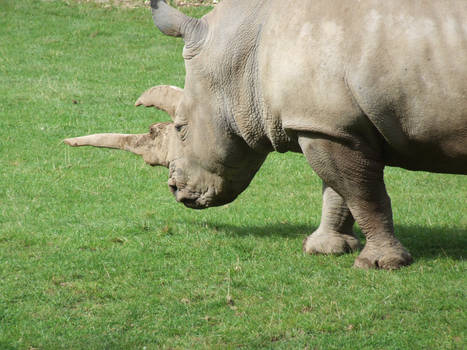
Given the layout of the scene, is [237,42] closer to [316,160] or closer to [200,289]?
[316,160]

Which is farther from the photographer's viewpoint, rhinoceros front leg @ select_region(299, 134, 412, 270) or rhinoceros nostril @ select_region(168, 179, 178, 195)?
rhinoceros nostril @ select_region(168, 179, 178, 195)

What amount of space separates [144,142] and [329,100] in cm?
230

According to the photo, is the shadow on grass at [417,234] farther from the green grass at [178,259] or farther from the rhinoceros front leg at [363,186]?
the rhinoceros front leg at [363,186]

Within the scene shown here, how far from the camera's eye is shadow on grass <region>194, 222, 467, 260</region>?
746 cm

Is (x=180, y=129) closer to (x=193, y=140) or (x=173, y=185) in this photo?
(x=193, y=140)

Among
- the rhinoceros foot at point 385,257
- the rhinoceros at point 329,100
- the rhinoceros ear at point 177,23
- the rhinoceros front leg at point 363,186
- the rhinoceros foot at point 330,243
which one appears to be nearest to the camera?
the rhinoceros at point 329,100

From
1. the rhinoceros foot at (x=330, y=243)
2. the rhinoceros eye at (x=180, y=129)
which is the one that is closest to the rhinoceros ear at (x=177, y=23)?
the rhinoceros eye at (x=180, y=129)

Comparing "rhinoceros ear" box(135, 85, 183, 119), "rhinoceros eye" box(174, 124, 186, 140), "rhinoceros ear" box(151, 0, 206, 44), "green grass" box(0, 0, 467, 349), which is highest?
"rhinoceros ear" box(151, 0, 206, 44)

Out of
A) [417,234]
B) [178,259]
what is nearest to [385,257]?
[417,234]

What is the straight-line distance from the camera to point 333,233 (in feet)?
25.0

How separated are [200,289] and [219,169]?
3.84 ft

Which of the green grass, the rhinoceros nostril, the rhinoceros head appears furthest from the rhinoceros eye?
the green grass

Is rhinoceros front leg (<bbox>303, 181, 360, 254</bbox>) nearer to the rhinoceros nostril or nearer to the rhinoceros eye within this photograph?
the rhinoceros nostril

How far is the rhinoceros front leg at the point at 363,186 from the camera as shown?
6.46 m
